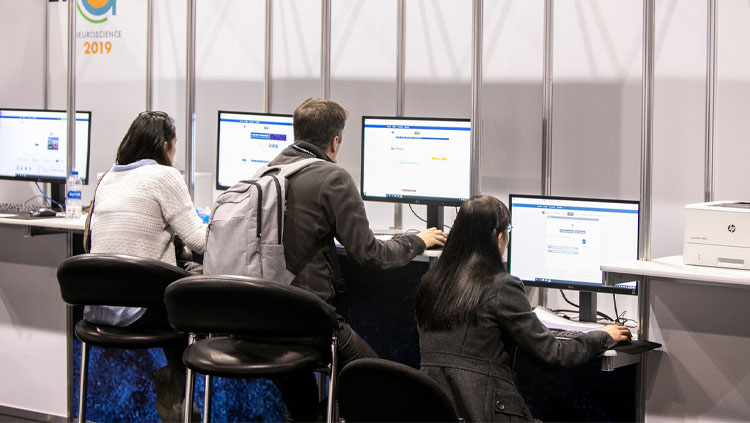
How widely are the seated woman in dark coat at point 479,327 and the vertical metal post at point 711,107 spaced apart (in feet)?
4.02

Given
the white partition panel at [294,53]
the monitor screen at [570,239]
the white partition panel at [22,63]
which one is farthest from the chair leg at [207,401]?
the white partition panel at [22,63]

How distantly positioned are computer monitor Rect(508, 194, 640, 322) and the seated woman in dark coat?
2.07 ft

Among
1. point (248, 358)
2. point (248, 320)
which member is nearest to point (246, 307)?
point (248, 320)

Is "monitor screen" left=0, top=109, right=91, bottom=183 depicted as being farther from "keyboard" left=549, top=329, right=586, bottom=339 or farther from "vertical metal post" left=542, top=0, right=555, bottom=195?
"keyboard" left=549, top=329, right=586, bottom=339

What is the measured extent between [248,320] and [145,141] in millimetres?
1076

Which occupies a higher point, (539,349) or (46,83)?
(46,83)

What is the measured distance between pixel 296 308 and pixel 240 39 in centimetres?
279

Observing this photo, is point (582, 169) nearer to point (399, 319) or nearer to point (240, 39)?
point (399, 319)

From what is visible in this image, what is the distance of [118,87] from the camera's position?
4.97 meters

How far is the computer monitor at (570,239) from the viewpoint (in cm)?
281

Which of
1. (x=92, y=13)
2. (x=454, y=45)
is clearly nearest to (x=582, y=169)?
(x=454, y=45)

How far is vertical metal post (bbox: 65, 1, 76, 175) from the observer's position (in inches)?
155

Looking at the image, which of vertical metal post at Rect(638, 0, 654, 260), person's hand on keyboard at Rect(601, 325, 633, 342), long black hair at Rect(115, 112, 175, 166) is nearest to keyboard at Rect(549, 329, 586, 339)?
person's hand on keyboard at Rect(601, 325, 633, 342)

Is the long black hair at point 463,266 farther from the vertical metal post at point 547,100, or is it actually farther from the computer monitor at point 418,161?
the vertical metal post at point 547,100
